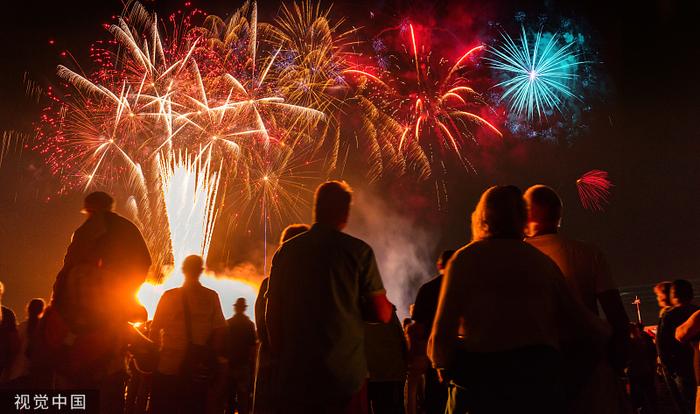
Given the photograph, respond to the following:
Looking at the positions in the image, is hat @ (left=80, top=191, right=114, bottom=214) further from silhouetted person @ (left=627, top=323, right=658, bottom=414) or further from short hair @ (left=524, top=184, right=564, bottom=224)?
silhouetted person @ (left=627, top=323, right=658, bottom=414)

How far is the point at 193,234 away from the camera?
22.2 meters

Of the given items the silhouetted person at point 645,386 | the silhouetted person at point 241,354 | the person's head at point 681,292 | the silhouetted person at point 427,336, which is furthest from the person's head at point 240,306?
the person's head at point 681,292

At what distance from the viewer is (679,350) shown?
26.2ft

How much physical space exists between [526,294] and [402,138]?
17785 millimetres

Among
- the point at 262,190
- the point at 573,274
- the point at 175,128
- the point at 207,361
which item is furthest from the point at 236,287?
the point at 573,274

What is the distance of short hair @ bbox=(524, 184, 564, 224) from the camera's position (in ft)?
15.8

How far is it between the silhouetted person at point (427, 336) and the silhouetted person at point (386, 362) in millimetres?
251

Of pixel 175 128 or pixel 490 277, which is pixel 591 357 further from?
pixel 175 128

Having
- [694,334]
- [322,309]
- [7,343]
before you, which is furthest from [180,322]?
[694,334]

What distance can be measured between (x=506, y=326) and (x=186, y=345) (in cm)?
459

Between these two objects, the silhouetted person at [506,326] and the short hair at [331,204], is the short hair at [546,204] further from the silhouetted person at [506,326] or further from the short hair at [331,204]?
the short hair at [331,204]

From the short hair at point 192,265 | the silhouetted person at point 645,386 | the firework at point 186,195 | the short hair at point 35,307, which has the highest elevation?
the firework at point 186,195

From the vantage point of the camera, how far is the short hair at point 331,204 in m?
4.45

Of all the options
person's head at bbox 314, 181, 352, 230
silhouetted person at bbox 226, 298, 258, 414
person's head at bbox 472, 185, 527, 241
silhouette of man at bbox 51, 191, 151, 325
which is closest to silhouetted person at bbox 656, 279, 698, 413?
person's head at bbox 472, 185, 527, 241
